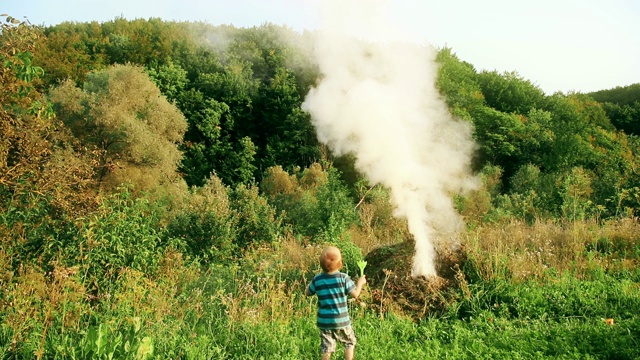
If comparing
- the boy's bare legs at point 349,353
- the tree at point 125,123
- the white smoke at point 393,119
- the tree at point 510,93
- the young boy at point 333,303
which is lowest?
the boy's bare legs at point 349,353

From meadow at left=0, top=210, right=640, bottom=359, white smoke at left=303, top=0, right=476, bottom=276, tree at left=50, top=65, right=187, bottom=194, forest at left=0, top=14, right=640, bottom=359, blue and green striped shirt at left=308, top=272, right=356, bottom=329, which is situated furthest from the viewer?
tree at left=50, top=65, right=187, bottom=194

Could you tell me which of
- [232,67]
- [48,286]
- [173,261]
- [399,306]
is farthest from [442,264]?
[232,67]

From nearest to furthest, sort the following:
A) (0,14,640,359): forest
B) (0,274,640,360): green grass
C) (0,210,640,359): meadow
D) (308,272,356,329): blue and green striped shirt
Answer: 1. (308,272,356,329): blue and green striped shirt
2. (0,274,640,360): green grass
3. (0,210,640,359): meadow
4. (0,14,640,359): forest

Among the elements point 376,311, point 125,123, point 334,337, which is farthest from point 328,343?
point 125,123

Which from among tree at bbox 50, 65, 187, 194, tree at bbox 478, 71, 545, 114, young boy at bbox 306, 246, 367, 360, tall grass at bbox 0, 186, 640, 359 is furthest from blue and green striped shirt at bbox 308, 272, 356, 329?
tree at bbox 478, 71, 545, 114

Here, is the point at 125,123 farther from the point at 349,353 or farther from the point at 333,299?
the point at 349,353

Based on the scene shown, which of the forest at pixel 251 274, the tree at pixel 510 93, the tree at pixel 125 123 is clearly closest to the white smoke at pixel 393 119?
the forest at pixel 251 274

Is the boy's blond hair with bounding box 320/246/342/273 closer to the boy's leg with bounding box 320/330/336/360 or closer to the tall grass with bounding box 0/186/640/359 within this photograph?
the boy's leg with bounding box 320/330/336/360

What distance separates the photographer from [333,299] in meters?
5.14

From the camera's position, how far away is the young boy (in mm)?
5133

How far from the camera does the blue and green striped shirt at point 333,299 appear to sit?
5.13 meters

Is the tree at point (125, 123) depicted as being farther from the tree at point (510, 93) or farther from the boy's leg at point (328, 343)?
the tree at point (510, 93)

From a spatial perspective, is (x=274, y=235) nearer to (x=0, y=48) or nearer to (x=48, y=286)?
(x=48, y=286)

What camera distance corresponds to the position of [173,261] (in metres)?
8.98
